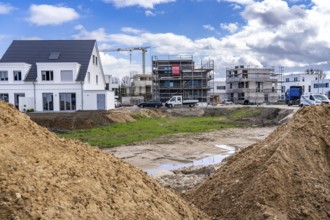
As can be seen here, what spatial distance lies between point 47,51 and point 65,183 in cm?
5035

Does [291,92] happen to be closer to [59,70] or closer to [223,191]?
[59,70]

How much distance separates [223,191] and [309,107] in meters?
3.53

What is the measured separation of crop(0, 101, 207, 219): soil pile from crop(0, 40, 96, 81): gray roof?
43559 millimetres

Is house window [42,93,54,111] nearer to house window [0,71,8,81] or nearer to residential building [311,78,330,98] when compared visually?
house window [0,71,8,81]

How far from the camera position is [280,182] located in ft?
22.5

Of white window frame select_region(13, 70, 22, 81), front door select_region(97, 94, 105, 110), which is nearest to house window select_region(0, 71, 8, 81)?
white window frame select_region(13, 70, 22, 81)

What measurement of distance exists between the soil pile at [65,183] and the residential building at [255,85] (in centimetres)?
9048

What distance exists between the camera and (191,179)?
40.5 feet

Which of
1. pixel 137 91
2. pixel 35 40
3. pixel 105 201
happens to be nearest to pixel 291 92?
pixel 35 40

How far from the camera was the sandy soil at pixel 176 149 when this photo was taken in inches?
714

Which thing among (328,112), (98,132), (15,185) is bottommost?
(98,132)

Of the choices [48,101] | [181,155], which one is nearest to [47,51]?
[48,101]

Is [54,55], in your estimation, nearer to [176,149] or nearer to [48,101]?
[48,101]

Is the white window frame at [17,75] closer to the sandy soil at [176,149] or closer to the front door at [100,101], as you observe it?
the front door at [100,101]
